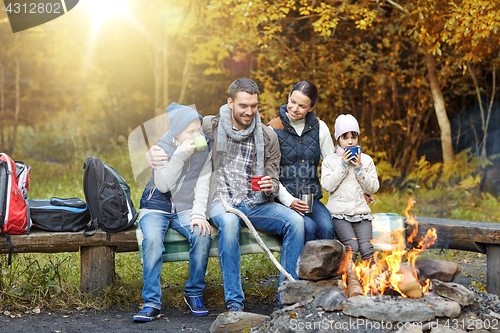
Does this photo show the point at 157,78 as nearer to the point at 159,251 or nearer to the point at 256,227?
the point at 256,227

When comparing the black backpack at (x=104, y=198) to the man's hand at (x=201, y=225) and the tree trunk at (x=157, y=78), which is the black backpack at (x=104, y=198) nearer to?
the man's hand at (x=201, y=225)

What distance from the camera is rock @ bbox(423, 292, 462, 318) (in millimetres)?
2760

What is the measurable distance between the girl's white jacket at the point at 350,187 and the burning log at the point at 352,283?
2.16 ft

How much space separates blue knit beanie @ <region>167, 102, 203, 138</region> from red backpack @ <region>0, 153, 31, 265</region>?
3.84ft

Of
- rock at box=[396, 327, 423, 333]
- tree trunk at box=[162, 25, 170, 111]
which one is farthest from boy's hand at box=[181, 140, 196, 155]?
tree trunk at box=[162, 25, 170, 111]

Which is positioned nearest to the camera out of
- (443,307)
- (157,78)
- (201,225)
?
(443,307)

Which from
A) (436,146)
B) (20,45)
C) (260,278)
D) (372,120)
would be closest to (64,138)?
(20,45)

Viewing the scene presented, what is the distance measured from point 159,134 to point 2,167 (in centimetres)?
113

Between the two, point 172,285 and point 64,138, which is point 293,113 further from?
point 64,138

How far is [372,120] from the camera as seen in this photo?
368 inches

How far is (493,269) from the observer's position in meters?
3.85

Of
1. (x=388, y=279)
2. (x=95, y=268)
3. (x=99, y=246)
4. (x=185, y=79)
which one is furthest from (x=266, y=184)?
(x=185, y=79)

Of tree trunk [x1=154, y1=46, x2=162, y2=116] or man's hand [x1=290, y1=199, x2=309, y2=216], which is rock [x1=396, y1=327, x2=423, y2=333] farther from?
tree trunk [x1=154, y1=46, x2=162, y2=116]

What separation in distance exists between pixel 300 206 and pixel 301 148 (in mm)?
484
